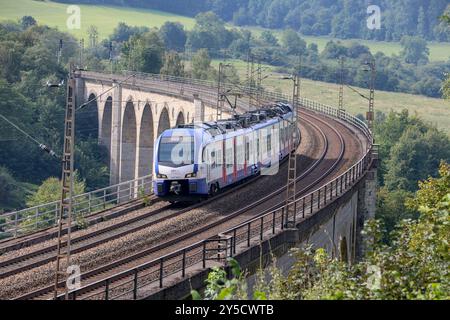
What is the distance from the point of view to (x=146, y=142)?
102 m

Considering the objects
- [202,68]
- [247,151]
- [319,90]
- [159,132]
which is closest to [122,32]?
[319,90]

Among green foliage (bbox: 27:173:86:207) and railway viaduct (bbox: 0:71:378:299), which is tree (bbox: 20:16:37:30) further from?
green foliage (bbox: 27:173:86:207)

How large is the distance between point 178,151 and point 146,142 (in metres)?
63.1

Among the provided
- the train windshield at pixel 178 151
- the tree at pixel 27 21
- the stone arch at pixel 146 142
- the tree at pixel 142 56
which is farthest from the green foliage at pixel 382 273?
the tree at pixel 27 21

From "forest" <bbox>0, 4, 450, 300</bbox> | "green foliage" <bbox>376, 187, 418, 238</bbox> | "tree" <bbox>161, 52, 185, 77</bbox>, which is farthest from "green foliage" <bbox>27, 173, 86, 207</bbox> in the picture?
"tree" <bbox>161, 52, 185, 77</bbox>

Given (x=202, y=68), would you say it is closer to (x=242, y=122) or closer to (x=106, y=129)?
(x=106, y=129)

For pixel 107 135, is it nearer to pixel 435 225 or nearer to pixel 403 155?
pixel 403 155

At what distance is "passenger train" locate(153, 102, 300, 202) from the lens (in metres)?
39.6

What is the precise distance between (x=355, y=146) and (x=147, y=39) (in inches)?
3807

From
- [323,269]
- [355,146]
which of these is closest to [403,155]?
[355,146]

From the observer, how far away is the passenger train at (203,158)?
39.6 m

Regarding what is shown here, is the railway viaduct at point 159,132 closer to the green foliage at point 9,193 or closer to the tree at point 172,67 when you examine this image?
the green foliage at point 9,193

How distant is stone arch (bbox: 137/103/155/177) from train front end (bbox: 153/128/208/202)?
60.2m

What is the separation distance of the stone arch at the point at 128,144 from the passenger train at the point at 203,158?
6068 cm
